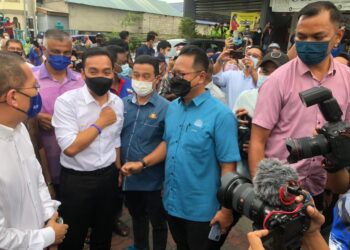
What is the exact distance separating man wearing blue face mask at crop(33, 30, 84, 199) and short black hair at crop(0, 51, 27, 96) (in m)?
1.00

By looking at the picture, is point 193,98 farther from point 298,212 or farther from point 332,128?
point 298,212

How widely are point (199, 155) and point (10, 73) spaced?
1.32m

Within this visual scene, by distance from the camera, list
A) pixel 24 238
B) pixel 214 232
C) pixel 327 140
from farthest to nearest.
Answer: pixel 214 232 < pixel 24 238 < pixel 327 140

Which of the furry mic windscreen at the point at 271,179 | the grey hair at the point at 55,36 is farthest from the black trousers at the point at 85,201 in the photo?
the furry mic windscreen at the point at 271,179

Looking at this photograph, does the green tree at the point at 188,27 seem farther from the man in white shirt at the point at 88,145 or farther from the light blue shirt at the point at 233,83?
the man in white shirt at the point at 88,145

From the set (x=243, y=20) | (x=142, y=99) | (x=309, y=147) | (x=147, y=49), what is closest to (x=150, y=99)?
(x=142, y=99)

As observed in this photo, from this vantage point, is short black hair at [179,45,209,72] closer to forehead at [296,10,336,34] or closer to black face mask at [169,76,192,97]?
black face mask at [169,76,192,97]

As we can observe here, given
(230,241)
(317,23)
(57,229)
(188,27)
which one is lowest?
(230,241)

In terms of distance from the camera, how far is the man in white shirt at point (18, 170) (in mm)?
1673

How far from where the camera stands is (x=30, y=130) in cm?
267

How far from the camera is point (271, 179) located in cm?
130

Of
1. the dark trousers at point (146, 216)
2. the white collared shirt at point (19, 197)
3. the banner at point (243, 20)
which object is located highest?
the banner at point (243, 20)

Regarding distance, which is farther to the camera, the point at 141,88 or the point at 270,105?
the point at 141,88

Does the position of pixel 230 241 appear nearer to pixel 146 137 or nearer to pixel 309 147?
pixel 146 137
